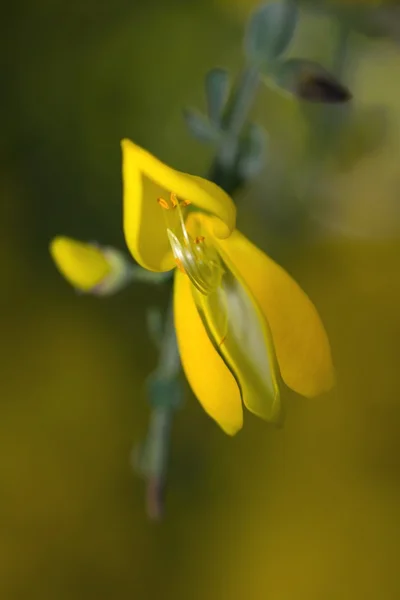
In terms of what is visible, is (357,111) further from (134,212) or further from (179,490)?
(179,490)

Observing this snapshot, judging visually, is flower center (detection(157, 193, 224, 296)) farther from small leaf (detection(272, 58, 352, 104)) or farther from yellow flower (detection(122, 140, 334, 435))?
small leaf (detection(272, 58, 352, 104))

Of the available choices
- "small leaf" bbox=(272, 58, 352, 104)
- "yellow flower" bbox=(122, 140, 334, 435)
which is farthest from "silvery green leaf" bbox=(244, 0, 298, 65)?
"yellow flower" bbox=(122, 140, 334, 435)

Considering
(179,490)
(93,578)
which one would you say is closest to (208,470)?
(179,490)

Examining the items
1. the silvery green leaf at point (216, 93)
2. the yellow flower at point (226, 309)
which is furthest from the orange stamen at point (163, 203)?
the silvery green leaf at point (216, 93)

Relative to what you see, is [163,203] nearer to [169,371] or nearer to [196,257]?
[196,257]

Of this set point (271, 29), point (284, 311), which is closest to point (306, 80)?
point (271, 29)

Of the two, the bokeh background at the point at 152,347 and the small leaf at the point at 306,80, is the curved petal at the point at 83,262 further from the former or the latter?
the small leaf at the point at 306,80
